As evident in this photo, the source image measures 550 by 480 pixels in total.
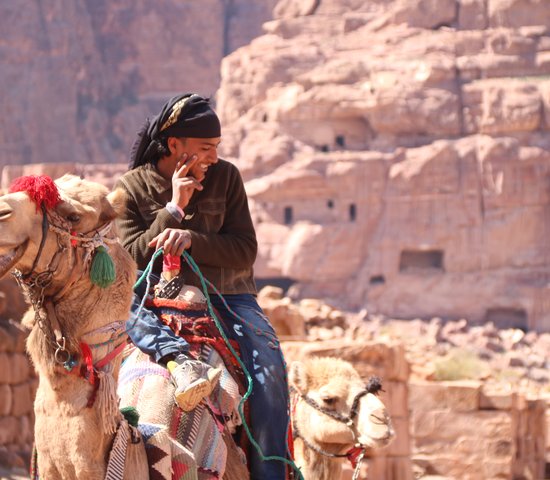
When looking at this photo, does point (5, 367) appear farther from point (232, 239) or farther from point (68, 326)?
point (68, 326)

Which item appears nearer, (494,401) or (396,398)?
(396,398)

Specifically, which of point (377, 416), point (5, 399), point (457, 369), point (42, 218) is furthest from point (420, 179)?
point (42, 218)

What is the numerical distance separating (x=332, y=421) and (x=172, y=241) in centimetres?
225

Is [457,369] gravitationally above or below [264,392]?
below

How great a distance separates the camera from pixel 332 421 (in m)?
7.15

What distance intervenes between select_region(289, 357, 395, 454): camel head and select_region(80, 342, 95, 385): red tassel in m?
2.76

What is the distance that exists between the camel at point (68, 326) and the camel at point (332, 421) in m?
2.53

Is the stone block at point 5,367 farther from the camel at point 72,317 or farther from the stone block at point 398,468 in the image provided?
the camel at point 72,317

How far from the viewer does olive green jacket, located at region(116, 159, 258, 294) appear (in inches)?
216

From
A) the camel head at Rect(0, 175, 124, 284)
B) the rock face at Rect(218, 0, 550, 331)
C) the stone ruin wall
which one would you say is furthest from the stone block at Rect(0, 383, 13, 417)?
the rock face at Rect(218, 0, 550, 331)

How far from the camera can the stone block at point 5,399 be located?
12.0 m

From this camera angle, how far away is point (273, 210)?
47750 mm

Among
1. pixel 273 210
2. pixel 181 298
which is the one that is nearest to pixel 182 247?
pixel 181 298

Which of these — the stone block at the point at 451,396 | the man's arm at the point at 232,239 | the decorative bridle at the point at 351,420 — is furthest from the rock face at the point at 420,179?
the man's arm at the point at 232,239
